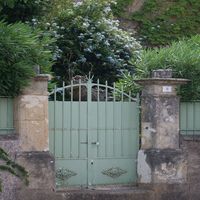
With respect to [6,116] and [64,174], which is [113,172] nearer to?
[64,174]

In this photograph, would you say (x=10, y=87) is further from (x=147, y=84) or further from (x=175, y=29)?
(x=175, y=29)

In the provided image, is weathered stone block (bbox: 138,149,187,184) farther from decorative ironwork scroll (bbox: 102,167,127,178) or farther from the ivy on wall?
the ivy on wall

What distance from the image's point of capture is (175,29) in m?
19.7

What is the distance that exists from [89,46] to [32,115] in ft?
19.7

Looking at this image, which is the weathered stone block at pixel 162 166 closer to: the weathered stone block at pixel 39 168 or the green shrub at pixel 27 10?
the weathered stone block at pixel 39 168

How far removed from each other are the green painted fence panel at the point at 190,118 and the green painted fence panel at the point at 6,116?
286 centimetres

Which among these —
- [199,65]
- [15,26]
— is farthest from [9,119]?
[199,65]

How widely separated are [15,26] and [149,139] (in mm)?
2827

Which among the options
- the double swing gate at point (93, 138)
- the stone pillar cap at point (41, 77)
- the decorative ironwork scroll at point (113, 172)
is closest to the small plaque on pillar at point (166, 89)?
the double swing gate at point (93, 138)

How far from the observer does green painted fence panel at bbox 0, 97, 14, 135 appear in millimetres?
9344

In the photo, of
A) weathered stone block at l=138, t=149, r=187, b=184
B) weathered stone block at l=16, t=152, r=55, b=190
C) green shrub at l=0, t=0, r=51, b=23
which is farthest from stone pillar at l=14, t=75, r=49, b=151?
green shrub at l=0, t=0, r=51, b=23

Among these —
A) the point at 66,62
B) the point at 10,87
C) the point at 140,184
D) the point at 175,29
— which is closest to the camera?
the point at 10,87

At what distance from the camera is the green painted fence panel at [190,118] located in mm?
10273

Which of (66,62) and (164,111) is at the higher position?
(66,62)
